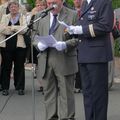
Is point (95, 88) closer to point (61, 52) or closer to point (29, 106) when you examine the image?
point (61, 52)

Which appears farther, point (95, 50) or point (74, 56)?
point (74, 56)

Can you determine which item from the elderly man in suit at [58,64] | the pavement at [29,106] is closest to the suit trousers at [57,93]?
the elderly man in suit at [58,64]

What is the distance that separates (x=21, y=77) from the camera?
10.0 m

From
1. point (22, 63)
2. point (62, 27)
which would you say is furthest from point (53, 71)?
point (22, 63)

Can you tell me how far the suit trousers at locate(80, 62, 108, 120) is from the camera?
19.9 ft

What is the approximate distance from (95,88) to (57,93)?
1124 mm

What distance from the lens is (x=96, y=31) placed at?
5.85 metres

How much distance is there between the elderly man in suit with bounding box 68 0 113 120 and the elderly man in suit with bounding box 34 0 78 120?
0.60 meters

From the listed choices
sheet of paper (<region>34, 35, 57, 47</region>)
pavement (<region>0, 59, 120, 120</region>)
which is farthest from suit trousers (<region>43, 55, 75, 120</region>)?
sheet of paper (<region>34, 35, 57, 47</region>)

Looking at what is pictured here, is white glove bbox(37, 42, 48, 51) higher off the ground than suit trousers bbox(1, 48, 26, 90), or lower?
higher

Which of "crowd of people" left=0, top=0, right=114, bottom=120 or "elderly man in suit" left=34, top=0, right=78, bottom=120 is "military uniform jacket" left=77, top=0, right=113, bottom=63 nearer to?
"crowd of people" left=0, top=0, right=114, bottom=120

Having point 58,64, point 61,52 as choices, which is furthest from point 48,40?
point 58,64

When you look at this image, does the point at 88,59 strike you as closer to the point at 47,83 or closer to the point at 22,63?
the point at 47,83

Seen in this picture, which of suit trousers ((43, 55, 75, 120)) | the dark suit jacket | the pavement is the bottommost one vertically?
the pavement
